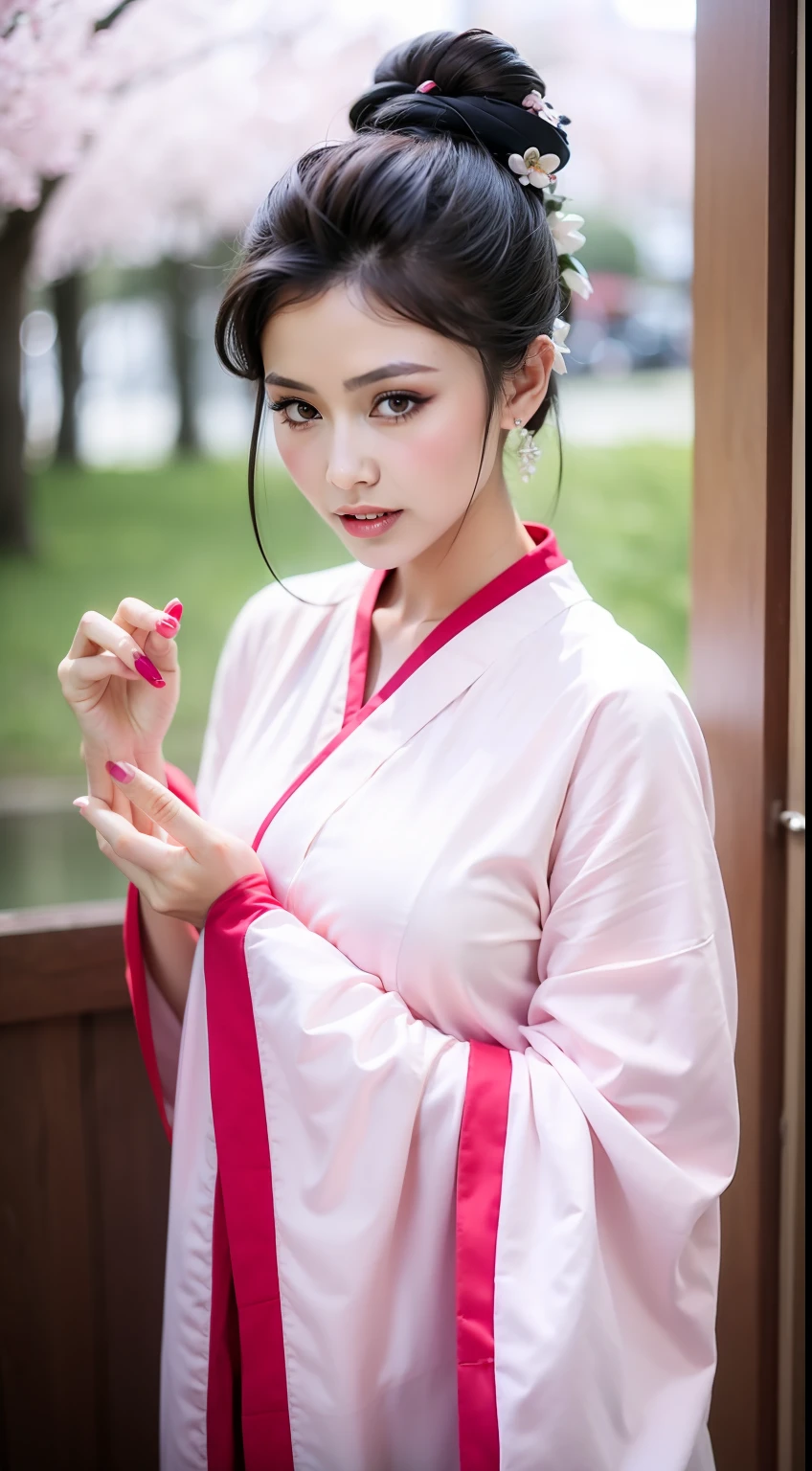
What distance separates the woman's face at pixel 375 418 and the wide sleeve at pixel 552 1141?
0.32 m

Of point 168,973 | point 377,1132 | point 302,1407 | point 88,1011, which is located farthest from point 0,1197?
point 377,1132

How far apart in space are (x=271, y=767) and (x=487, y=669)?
34 cm

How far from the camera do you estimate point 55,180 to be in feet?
7.55

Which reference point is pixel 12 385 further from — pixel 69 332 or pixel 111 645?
pixel 111 645

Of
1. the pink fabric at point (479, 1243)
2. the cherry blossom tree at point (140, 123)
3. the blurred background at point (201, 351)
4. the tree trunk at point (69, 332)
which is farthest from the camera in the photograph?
the tree trunk at point (69, 332)

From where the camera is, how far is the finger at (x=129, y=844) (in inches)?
55.2

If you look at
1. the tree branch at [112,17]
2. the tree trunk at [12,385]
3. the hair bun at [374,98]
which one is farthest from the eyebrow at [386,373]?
the tree trunk at [12,385]

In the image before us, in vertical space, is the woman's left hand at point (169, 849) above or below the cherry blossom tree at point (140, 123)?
below

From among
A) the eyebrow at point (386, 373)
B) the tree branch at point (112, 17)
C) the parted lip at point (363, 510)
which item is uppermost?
the tree branch at point (112, 17)

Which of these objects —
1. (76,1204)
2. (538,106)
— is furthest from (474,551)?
(76,1204)

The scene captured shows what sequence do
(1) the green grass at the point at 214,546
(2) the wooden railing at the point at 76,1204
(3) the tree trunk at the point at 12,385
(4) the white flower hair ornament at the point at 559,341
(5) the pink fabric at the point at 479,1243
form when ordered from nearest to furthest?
(5) the pink fabric at the point at 479,1243, (4) the white flower hair ornament at the point at 559,341, (2) the wooden railing at the point at 76,1204, (3) the tree trunk at the point at 12,385, (1) the green grass at the point at 214,546

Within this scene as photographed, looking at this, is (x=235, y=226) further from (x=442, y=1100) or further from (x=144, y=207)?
(x=442, y=1100)

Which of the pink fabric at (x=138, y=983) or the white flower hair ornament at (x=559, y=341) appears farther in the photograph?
the pink fabric at (x=138, y=983)

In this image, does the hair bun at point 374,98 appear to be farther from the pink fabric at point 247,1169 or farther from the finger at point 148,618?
the pink fabric at point 247,1169
